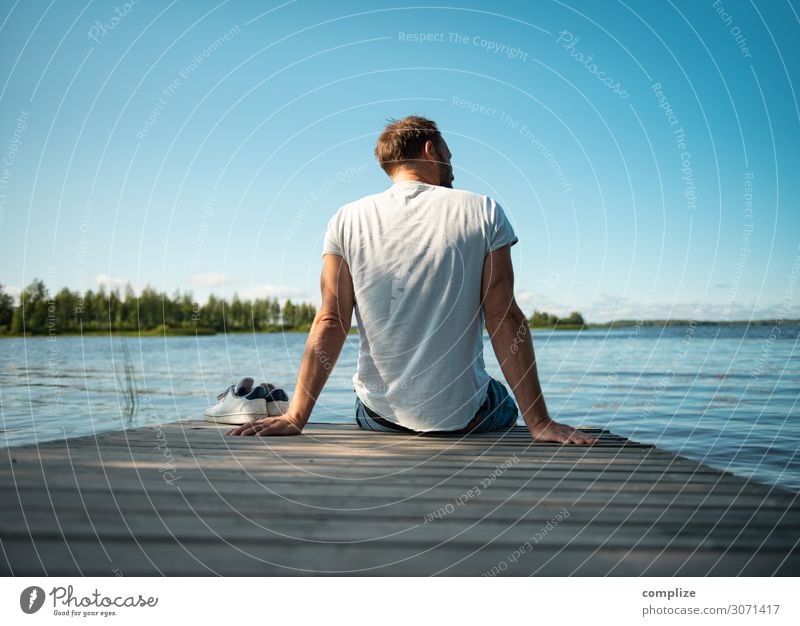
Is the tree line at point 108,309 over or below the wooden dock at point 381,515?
over

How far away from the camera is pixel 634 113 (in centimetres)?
363

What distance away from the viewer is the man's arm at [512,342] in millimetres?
3119

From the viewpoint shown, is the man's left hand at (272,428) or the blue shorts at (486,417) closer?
the man's left hand at (272,428)

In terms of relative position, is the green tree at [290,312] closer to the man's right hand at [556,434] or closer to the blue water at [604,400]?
the blue water at [604,400]

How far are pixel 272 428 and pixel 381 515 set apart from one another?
1514mm

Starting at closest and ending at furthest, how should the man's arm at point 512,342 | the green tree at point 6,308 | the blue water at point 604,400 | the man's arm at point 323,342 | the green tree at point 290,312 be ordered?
the man's arm at point 512,342 < the man's arm at point 323,342 < the green tree at point 6,308 < the blue water at point 604,400 < the green tree at point 290,312

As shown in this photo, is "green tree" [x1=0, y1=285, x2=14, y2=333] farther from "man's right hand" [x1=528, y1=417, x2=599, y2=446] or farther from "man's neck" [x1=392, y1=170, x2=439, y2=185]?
"man's right hand" [x1=528, y1=417, x2=599, y2=446]

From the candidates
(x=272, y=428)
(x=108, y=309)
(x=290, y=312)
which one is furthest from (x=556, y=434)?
(x=108, y=309)

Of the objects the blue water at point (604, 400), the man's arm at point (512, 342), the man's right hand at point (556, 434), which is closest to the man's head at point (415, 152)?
the man's arm at point (512, 342)

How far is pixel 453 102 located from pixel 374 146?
0.92 m

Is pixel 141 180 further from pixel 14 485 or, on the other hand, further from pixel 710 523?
pixel 710 523

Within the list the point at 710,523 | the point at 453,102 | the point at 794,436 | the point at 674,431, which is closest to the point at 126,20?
the point at 453,102

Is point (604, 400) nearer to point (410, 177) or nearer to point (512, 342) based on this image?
point (512, 342)

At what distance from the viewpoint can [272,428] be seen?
3268 mm
